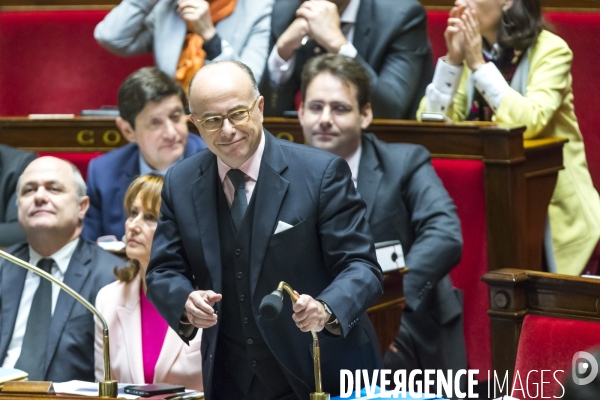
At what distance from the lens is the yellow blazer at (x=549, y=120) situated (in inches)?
135

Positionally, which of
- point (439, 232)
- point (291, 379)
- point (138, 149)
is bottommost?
point (291, 379)

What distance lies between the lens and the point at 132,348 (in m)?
2.65

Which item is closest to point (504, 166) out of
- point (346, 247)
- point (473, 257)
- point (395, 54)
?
point (473, 257)

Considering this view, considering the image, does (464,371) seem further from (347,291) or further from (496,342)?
(347,291)

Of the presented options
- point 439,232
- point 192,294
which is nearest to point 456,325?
point 439,232

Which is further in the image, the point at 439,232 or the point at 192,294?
the point at 439,232

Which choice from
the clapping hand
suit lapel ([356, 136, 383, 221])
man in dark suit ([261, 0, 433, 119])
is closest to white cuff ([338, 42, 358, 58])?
man in dark suit ([261, 0, 433, 119])

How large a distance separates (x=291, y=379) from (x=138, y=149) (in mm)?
1769

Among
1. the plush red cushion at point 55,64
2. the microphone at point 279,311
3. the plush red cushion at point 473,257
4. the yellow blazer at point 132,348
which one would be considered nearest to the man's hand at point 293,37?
the plush red cushion at point 473,257

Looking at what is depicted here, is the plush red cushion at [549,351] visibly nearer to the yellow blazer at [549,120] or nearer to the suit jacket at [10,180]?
the yellow blazer at [549,120]

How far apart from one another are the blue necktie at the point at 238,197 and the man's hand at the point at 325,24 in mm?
1608

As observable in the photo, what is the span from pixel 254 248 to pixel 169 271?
0.18 metres

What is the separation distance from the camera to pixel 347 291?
6.13 feet

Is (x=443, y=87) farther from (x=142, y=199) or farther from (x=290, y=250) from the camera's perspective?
(x=290, y=250)
